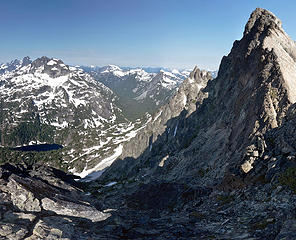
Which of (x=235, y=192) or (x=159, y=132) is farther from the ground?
(x=159, y=132)

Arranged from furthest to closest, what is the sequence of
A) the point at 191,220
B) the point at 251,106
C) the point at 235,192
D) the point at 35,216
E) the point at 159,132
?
the point at 159,132 < the point at 251,106 < the point at 35,216 < the point at 235,192 < the point at 191,220

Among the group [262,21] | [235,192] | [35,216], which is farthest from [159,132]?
[235,192]

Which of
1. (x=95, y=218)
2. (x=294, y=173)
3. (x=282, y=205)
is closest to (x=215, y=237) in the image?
(x=282, y=205)

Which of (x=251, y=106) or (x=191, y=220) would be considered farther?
(x=251, y=106)

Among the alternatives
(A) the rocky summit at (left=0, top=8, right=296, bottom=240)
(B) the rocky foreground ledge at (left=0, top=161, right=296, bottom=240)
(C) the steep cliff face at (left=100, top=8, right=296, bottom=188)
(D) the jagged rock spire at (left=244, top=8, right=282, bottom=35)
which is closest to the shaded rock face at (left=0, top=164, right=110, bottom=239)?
(B) the rocky foreground ledge at (left=0, top=161, right=296, bottom=240)

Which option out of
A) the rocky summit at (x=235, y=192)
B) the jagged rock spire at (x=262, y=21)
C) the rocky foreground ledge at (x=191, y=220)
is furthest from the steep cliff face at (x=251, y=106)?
the rocky foreground ledge at (x=191, y=220)

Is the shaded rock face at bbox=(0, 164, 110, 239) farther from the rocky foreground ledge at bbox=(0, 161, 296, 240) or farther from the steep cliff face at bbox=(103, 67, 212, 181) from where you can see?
the steep cliff face at bbox=(103, 67, 212, 181)

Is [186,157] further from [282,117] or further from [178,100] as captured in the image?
[178,100]

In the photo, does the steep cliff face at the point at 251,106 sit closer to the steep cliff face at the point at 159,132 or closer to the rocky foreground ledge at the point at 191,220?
the rocky foreground ledge at the point at 191,220

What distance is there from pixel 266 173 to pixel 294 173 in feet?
12.9

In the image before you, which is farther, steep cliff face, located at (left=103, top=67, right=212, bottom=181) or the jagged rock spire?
steep cliff face, located at (left=103, top=67, right=212, bottom=181)

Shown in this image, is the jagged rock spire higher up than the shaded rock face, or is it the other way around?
the jagged rock spire

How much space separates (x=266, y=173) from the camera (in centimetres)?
2648

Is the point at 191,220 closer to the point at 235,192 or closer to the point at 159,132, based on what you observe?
the point at 235,192
